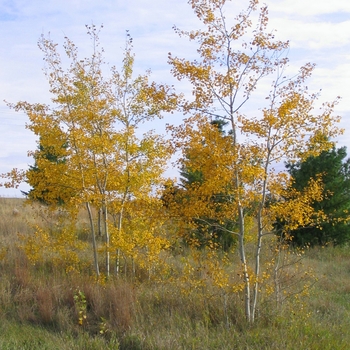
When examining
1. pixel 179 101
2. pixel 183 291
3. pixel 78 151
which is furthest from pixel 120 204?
pixel 179 101

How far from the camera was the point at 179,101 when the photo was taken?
759 cm

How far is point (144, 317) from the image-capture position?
8508mm

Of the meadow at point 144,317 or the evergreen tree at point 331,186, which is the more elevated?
the evergreen tree at point 331,186

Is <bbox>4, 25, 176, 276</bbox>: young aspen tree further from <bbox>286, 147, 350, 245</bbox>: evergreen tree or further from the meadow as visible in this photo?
<bbox>286, 147, 350, 245</bbox>: evergreen tree

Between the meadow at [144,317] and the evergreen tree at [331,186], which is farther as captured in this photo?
the evergreen tree at [331,186]

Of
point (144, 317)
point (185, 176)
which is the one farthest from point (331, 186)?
point (144, 317)

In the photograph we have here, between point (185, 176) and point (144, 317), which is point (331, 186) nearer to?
point (185, 176)

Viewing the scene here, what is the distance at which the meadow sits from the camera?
23.2 feet

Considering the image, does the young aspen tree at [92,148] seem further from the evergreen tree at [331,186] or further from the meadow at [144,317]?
the evergreen tree at [331,186]

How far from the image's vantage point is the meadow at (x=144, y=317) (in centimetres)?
707

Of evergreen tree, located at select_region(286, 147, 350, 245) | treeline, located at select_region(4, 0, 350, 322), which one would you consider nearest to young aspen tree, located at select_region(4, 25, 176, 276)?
treeline, located at select_region(4, 0, 350, 322)

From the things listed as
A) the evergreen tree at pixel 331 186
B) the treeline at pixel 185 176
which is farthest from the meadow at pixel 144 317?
the evergreen tree at pixel 331 186

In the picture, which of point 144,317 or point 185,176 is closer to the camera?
point 144,317

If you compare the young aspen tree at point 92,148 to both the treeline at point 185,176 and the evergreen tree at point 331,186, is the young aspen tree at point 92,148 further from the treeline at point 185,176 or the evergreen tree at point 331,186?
the evergreen tree at point 331,186
